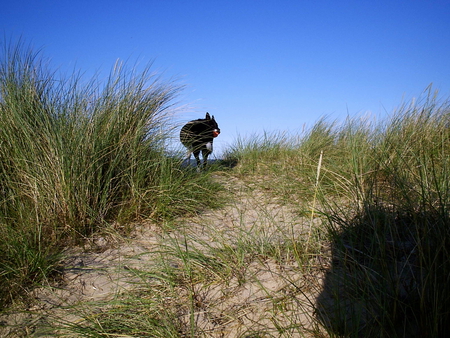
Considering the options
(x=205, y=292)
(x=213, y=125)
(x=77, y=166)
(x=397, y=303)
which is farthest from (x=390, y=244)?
(x=213, y=125)

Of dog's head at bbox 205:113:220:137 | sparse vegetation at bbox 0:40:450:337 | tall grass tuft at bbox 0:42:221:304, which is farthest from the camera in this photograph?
dog's head at bbox 205:113:220:137

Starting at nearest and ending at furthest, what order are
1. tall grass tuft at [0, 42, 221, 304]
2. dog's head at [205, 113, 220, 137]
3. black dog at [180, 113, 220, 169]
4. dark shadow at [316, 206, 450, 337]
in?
dark shadow at [316, 206, 450, 337]
tall grass tuft at [0, 42, 221, 304]
black dog at [180, 113, 220, 169]
dog's head at [205, 113, 220, 137]

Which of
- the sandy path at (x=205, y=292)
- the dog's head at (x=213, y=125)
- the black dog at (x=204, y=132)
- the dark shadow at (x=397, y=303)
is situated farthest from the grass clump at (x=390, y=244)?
the dog's head at (x=213, y=125)

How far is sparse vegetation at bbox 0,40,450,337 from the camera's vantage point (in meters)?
1.27

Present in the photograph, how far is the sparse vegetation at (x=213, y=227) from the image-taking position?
1272mm

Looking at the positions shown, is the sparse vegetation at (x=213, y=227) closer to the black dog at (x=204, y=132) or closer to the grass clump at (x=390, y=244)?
the grass clump at (x=390, y=244)

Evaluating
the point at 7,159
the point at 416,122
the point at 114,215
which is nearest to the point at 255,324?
the point at 114,215

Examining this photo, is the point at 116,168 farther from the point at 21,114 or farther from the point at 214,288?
the point at 214,288

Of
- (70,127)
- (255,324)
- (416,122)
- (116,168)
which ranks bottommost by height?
(255,324)

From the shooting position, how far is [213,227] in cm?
246

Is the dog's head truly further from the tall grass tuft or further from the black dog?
the tall grass tuft

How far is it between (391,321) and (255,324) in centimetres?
54

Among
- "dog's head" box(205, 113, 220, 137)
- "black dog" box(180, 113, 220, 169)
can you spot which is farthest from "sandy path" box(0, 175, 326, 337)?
"dog's head" box(205, 113, 220, 137)

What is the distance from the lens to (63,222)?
2.25 m
